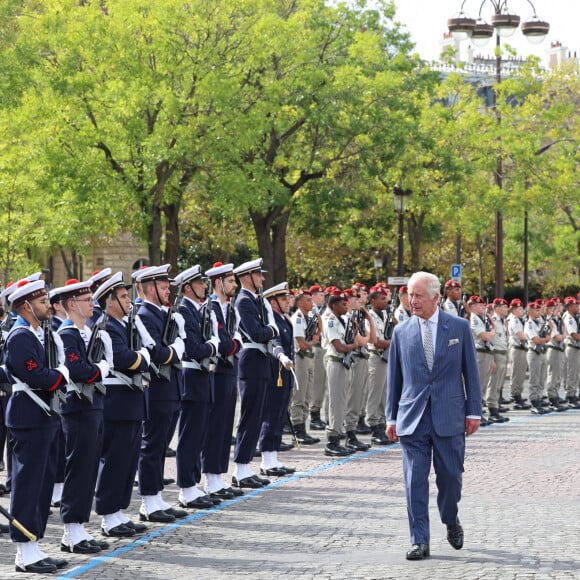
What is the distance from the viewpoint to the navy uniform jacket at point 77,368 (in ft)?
33.8

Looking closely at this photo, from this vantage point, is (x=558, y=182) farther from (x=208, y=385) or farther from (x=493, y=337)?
(x=208, y=385)

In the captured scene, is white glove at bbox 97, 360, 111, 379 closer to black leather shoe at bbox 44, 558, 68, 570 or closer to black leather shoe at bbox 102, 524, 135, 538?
black leather shoe at bbox 102, 524, 135, 538

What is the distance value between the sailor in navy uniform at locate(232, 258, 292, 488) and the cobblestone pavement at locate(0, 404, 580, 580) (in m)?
0.59

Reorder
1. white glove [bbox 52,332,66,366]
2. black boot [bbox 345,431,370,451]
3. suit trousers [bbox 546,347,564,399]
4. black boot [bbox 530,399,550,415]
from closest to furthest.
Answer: white glove [bbox 52,332,66,366] < black boot [bbox 345,431,370,451] < black boot [bbox 530,399,550,415] < suit trousers [bbox 546,347,564,399]

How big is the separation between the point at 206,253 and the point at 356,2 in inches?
758

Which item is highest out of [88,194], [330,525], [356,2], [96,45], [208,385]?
[356,2]

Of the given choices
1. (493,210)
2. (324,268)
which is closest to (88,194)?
(493,210)

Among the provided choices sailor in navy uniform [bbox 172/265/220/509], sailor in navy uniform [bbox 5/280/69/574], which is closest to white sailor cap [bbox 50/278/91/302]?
sailor in navy uniform [bbox 5/280/69/574]

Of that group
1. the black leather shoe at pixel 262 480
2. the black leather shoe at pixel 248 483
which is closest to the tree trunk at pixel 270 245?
the black leather shoe at pixel 262 480

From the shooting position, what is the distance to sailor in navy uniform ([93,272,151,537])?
436 inches

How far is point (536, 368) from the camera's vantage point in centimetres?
2569

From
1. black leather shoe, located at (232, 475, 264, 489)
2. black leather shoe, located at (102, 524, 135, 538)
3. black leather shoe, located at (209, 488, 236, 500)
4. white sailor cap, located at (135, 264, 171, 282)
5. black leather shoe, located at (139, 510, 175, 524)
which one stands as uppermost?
white sailor cap, located at (135, 264, 171, 282)

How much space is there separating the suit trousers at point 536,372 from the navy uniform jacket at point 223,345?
12.8 metres

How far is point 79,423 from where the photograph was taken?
1050 centimetres
